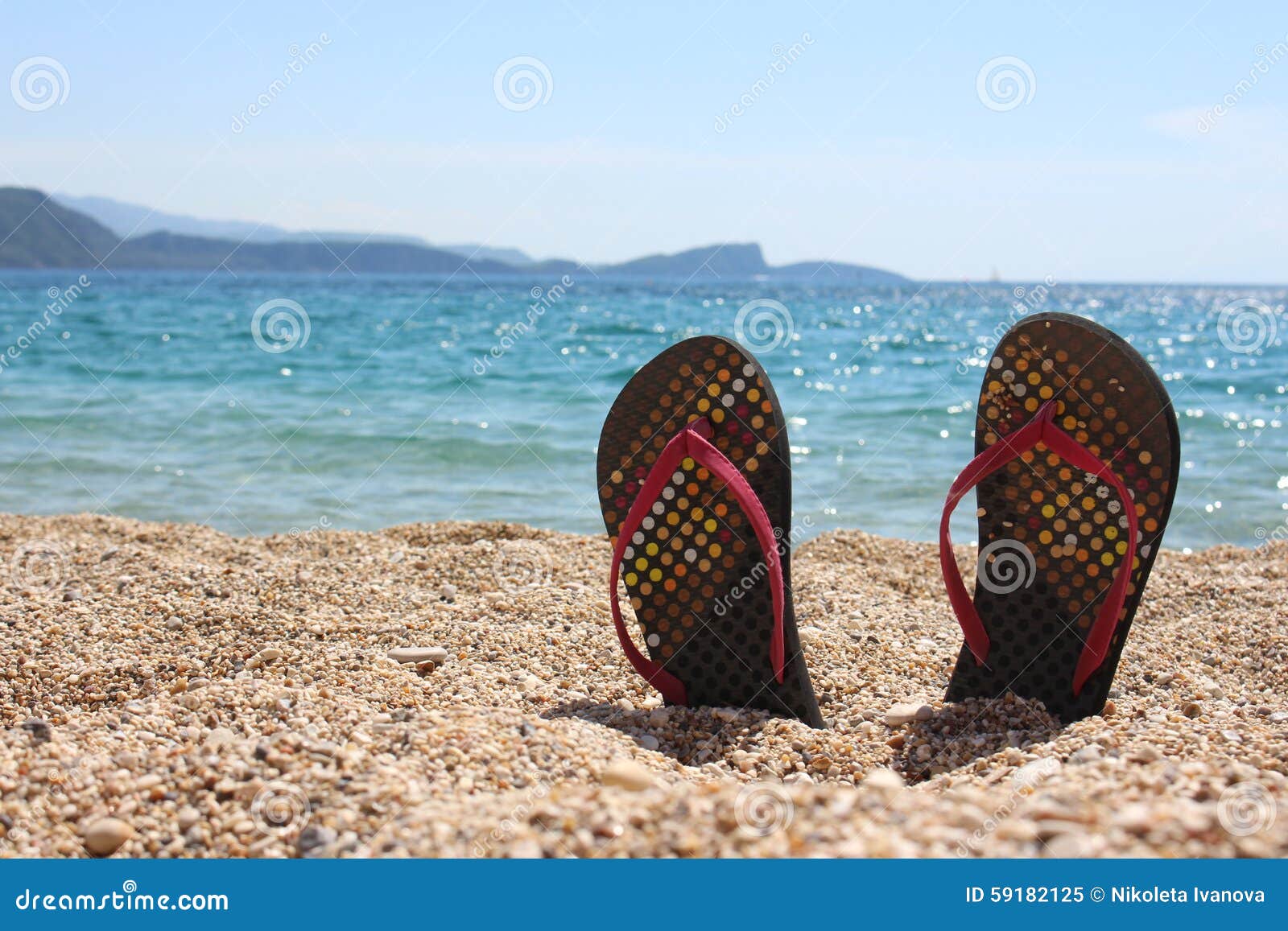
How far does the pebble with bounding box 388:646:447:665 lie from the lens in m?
2.92

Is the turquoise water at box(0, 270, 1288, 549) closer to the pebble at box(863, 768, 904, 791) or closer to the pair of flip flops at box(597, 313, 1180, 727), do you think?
the pair of flip flops at box(597, 313, 1180, 727)

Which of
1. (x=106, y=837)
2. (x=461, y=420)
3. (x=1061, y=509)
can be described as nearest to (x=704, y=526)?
(x=1061, y=509)

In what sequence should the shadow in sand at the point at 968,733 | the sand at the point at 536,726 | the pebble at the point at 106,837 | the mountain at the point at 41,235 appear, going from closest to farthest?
the sand at the point at 536,726 < the pebble at the point at 106,837 < the shadow in sand at the point at 968,733 < the mountain at the point at 41,235

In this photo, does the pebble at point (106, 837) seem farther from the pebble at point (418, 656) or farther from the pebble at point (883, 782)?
the pebble at point (883, 782)

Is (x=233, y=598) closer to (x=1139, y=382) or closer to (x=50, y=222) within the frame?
(x=1139, y=382)

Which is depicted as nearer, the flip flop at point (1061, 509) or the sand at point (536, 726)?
the sand at point (536, 726)

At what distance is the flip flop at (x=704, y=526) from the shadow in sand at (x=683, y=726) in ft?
0.26

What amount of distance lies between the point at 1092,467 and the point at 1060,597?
38 cm

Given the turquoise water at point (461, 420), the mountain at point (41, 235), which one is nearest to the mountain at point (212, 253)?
the mountain at point (41, 235)

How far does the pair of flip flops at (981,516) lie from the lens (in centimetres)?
259

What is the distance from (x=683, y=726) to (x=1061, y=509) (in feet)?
3.89

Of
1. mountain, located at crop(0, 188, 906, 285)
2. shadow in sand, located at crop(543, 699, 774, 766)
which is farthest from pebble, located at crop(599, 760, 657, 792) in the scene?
mountain, located at crop(0, 188, 906, 285)

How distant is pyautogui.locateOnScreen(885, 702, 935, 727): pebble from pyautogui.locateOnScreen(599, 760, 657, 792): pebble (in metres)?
0.88
